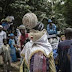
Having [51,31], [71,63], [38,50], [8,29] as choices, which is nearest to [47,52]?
[38,50]

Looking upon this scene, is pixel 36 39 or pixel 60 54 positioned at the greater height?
pixel 36 39

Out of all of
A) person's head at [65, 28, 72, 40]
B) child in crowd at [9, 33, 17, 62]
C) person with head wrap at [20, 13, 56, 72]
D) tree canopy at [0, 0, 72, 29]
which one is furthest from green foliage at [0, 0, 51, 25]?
person with head wrap at [20, 13, 56, 72]

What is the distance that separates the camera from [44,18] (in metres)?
9.73

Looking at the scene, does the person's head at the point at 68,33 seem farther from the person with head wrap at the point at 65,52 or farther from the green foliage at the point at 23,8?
the green foliage at the point at 23,8

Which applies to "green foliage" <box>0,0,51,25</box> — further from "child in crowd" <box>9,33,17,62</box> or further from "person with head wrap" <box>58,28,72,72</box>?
"person with head wrap" <box>58,28,72,72</box>

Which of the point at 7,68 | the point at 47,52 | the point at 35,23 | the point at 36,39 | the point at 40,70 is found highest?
the point at 35,23

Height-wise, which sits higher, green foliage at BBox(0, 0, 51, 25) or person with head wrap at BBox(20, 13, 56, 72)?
green foliage at BBox(0, 0, 51, 25)

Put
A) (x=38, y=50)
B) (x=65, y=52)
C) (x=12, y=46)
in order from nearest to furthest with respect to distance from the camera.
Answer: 1. (x=38, y=50)
2. (x=65, y=52)
3. (x=12, y=46)

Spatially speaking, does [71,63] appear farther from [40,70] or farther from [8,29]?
[8,29]

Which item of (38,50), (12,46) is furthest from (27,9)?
(38,50)

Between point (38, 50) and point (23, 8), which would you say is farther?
point (23, 8)

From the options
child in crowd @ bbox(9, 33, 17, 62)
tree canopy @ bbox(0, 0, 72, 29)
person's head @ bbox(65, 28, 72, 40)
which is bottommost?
child in crowd @ bbox(9, 33, 17, 62)

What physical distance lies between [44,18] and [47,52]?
7356mm

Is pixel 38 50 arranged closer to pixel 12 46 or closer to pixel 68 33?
pixel 68 33
